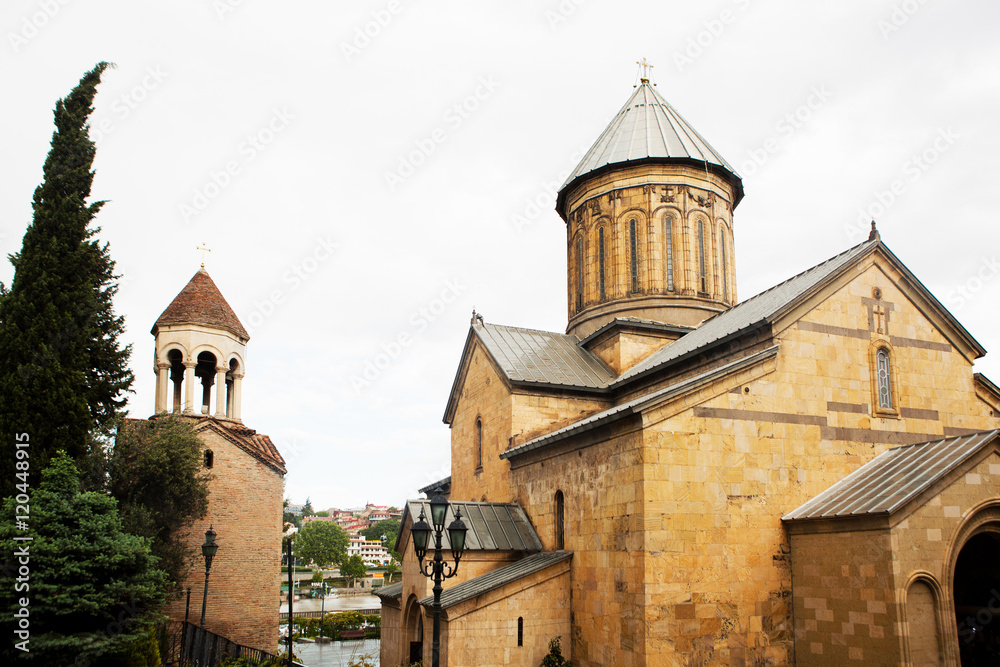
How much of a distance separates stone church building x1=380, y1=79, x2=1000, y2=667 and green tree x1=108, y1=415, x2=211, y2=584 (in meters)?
6.09

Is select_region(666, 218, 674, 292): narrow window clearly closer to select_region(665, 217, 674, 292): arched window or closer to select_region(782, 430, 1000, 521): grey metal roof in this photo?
select_region(665, 217, 674, 292): arched window

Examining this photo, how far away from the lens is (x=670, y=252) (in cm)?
1792

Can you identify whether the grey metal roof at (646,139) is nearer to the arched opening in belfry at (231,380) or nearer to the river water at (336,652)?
the arched opening in belfry at (231,380)

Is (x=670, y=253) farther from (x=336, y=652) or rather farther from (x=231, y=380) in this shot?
(x=336, y=652)

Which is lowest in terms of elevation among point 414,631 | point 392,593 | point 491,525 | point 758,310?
point 414,631

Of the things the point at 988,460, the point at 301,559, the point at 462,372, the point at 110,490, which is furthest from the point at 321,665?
the point at 301,559

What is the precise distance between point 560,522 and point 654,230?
7.90 meters

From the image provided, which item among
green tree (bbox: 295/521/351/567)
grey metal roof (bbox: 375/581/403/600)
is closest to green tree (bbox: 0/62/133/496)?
grey metal roof (bbox: 375/581/403/600)

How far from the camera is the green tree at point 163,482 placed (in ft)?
57.5

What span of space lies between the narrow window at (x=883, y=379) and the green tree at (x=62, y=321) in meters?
15.1

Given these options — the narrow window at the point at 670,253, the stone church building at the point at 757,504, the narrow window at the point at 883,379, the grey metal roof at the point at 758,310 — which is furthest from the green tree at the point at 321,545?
the narrow window at the point at 883,379

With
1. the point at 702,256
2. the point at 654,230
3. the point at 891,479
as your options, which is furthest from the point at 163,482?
the point at 891,479

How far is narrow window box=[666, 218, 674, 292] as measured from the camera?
1772 cm

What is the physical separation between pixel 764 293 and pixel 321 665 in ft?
55.2
